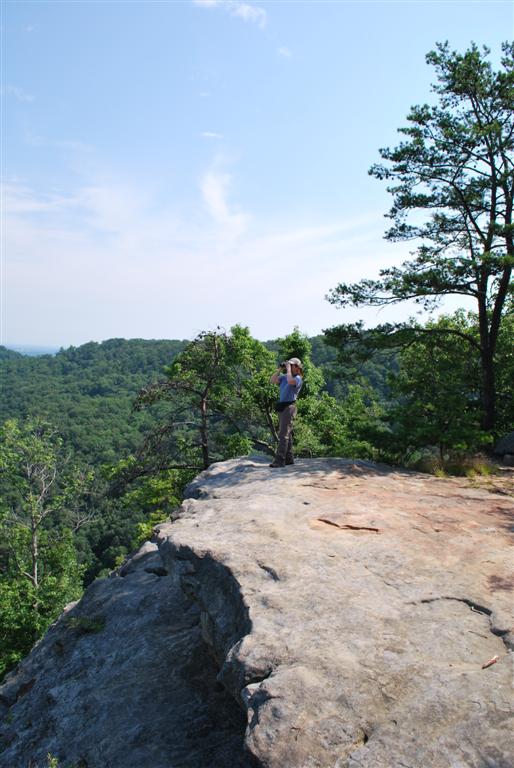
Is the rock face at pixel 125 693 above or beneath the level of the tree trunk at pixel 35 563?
above

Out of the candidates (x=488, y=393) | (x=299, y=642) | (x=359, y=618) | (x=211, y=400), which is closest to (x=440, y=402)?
(x=488, y=393)

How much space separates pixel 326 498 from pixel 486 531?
7.52ft

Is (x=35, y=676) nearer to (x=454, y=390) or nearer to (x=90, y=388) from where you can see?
(x=454, y=390)

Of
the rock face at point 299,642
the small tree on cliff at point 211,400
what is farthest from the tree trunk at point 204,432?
the rock face at point 299,642

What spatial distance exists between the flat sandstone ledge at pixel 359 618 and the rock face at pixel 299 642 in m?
0.02

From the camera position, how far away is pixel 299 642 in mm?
4230

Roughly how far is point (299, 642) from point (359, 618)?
0.62 meters

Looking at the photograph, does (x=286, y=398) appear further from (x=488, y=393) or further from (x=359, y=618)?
(x=488, y=393)

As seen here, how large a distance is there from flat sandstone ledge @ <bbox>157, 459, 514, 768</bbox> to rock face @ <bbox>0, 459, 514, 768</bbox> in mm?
16

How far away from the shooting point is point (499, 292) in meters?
12.9

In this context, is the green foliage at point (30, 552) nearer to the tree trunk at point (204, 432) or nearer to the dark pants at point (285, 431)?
the tree trunk at point (204, 432)

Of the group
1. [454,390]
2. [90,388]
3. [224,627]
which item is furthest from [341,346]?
[90,388]

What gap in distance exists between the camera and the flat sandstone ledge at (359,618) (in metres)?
3.35

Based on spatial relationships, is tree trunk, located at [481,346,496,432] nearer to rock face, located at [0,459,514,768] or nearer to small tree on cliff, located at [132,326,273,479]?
rock face, located at [0,459,514,768]
